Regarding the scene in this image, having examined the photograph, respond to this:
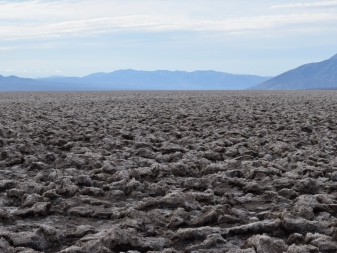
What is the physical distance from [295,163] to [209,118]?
23.0 feet

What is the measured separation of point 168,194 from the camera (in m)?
4.27

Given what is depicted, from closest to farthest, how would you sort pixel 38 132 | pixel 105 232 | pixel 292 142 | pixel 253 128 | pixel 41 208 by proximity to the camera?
pixel 105 232 < pixel 41 208 < pixel 292 142 < pixel 38 132 < pixel 253 128

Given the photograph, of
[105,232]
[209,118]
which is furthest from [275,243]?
[209,118]

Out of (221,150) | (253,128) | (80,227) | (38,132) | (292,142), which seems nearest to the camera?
(80,227)

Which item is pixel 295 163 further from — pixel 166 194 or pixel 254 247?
pixel 254 247

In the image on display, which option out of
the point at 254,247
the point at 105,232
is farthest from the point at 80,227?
the point at 254,247

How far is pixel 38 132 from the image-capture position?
9477 millimetres

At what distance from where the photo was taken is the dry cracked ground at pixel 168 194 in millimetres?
3244

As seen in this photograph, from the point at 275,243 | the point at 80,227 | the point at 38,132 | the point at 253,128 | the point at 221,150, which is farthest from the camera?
the point at 253,128

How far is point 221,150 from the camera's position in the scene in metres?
7.15

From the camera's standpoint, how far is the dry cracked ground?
3.24 m

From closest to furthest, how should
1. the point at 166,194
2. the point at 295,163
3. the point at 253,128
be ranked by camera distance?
1. the point at 166,194
2. the point at 295,163
3. the point at 253,128

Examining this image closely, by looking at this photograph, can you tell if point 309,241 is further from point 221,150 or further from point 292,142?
point 292,142

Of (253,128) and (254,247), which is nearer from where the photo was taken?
(254,247)
